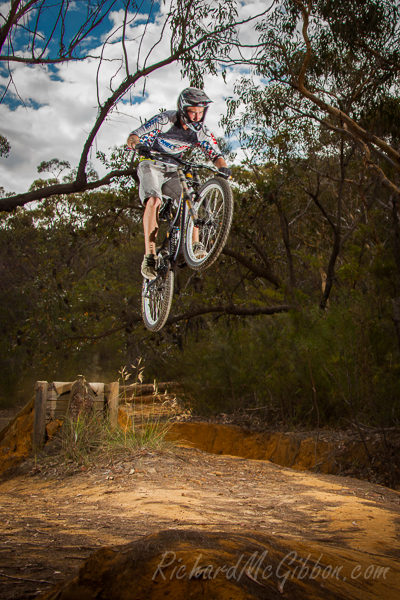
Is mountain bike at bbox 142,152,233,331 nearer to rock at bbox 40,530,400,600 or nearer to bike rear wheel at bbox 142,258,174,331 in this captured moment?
bike rear wheel at bbox 142,258,174,331

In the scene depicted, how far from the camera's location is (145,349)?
16031 millimetres

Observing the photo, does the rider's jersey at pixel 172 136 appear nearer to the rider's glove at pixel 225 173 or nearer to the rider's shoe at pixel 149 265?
the rider's glove at pixel 225 173

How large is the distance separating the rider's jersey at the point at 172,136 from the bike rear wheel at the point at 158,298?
3.39 ft

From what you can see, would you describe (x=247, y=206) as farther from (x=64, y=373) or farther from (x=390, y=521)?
(x=64, y=373)

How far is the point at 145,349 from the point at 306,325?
22.1 ft

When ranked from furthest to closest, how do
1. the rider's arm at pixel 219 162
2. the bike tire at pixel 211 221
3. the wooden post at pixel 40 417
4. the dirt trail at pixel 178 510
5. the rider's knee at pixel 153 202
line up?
the wooden post at pixel 40 417
the rider's knee at pixel 153 202
the rider's arm at pixel 219 162
the bike tire at pixel 211 221
the dirt trail at pixel 178 510

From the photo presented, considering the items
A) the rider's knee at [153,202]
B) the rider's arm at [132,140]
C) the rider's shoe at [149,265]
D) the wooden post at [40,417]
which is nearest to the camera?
the rider's arm at [132,140]

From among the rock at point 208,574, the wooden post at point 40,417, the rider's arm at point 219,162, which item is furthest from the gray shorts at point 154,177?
the wooden post at point 40,417

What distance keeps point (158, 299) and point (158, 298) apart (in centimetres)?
1

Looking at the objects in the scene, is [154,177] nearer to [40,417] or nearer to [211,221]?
[211,221]

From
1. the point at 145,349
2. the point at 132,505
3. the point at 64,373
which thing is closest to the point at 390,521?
the point at 132,505

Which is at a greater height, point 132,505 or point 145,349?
point 145,349

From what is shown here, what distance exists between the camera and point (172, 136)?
4.90m

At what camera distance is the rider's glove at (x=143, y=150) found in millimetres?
4766
